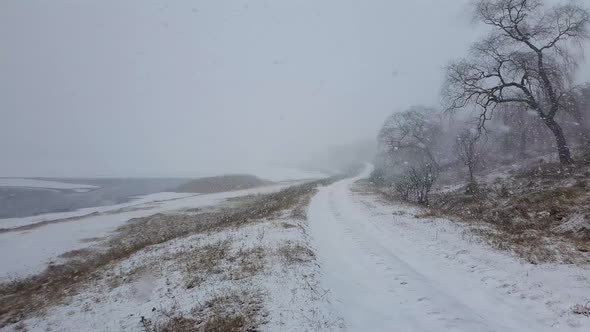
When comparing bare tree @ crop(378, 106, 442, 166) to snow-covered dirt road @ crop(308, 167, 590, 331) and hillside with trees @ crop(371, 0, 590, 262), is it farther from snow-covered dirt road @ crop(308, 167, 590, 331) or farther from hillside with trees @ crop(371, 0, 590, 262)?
snow-covered dirt road @ crop(308, 167, 590, 331)

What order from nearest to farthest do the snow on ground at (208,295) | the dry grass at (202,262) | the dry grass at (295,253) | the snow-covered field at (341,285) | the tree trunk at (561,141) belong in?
1. the snow-covered field at (341,285)
2. the snow on ground at (208,295)
3. the dry grass at (202,262)
4. the dry grass at (295,253)
5. the tree trunk at (561,141)

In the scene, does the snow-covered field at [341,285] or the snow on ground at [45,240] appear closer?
the snow-covered field at [341,285]

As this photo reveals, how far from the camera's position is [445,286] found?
25.3 feet

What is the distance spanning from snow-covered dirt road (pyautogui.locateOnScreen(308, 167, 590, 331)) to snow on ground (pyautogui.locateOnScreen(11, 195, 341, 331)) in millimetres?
781

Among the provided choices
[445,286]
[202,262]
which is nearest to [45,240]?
[202,262]

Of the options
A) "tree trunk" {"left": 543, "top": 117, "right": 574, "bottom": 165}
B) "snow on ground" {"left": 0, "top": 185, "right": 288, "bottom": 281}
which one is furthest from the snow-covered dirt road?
"snow on ground" {"left": 0, "top": 185, "right": 288, "bottom": 281}

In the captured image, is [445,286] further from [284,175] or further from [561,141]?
[284,175]

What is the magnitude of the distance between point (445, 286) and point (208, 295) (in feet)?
20.7

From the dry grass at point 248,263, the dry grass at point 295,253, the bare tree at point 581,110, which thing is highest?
the bare tree at point 581,110

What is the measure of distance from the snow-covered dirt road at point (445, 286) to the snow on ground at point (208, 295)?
30.7 inches

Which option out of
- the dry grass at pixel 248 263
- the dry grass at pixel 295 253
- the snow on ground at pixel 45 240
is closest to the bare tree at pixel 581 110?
the dry grass at pixel 295 253

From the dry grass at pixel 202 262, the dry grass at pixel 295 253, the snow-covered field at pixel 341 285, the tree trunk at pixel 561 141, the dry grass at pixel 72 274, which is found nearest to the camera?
the snow-covered field at pixel 341 285

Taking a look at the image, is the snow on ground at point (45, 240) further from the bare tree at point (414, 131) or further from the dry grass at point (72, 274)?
the bare tree at point (414, 131)

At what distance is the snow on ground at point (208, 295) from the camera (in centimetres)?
723
